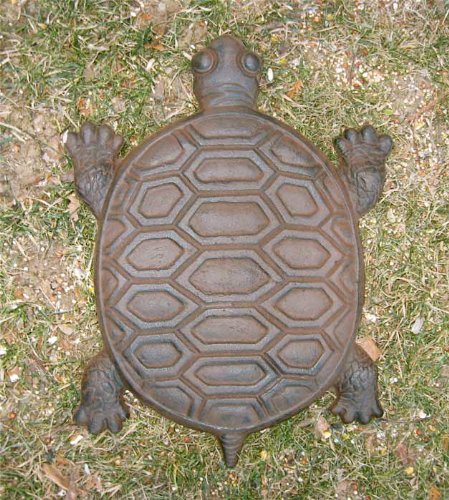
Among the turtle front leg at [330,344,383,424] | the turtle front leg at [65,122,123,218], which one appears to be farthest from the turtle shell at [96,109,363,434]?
the turtle front leg at [330,344,383,424]

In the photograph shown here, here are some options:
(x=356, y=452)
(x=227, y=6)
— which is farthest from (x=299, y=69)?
(x=356, y=452)

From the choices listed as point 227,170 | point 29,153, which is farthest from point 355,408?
point 29,153

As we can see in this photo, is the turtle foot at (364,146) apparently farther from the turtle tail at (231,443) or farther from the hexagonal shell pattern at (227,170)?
the turtle tail at (231,443)

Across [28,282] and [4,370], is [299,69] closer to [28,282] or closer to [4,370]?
[28,282]

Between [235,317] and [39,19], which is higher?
[39,19]

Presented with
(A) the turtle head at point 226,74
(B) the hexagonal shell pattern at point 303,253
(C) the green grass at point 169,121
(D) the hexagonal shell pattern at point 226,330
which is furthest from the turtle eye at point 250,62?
(D) the hexagonal shell pattern at point 226,330
